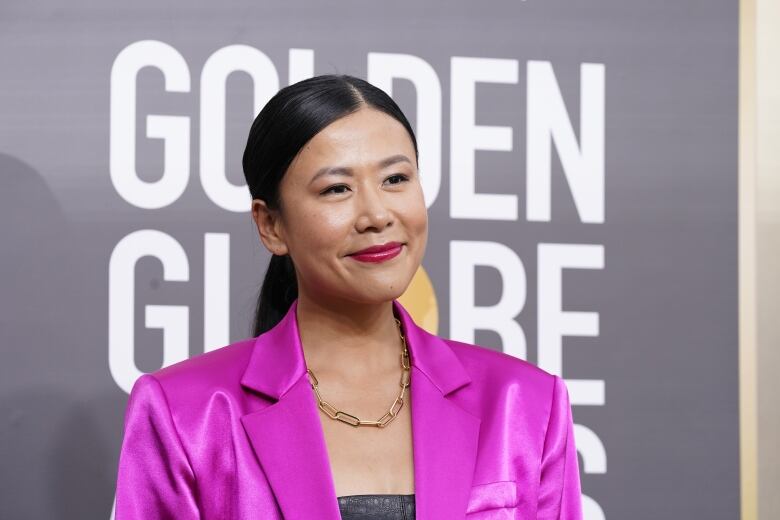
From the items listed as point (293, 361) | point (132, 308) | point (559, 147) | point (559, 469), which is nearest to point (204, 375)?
point (293, 361)

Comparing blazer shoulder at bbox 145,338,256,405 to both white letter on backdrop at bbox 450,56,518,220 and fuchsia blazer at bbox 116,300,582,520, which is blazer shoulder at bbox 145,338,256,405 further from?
white letter on backdrop at bbox 450,56,518,220

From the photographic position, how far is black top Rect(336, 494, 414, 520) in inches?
56.7

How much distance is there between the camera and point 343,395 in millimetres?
1562

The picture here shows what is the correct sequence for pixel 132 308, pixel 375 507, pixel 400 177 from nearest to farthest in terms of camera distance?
pixel 375 507, pixel 400 177, pixel 132 308

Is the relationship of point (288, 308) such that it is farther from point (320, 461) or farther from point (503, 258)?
point (503, 258)

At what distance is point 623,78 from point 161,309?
1.17 metres

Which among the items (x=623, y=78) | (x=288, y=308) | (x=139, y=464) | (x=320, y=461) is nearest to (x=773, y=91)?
(x=623, y=78)

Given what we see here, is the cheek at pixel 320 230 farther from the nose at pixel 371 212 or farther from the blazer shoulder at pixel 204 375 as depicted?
the blazer shoulder at pixel 204 375

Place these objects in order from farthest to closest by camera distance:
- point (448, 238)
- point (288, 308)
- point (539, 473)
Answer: point (448, 238) < point (288, 308) < point (539, 473)

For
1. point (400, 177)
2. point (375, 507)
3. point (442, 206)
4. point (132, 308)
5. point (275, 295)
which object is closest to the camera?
point (375, 507)

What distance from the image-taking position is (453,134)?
2.36 metres

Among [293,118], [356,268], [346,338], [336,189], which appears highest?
[293,118]

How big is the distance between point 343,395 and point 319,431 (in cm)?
10

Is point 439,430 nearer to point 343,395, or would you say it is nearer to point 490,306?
point 343,395
